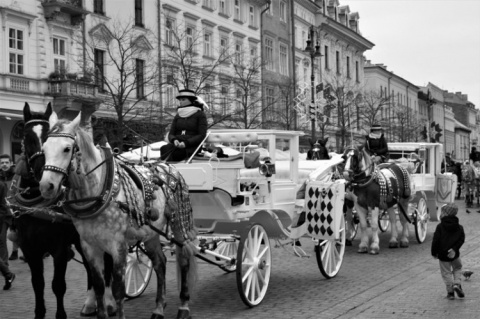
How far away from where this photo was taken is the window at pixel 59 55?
91.7 ft

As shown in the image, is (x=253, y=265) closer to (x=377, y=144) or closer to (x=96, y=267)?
(x=96, y=267)

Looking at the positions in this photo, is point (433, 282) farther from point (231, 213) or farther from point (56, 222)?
point (56, 222)

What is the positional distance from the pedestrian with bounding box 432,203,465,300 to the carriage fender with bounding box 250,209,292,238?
2.00m

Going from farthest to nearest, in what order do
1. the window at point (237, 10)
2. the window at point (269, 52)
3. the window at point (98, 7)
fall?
1. the window at point (269, 52)
2. the window at point (237, 10)
3. the window at point (98, 7)

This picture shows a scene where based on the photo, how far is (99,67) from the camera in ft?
90.6

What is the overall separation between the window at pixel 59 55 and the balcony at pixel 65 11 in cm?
85

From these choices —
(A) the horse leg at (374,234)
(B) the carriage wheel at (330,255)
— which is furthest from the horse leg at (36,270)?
(A) the horse leg at (374,234)

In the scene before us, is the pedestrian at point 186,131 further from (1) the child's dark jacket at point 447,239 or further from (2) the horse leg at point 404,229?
(2) the horse leg at point 404,229

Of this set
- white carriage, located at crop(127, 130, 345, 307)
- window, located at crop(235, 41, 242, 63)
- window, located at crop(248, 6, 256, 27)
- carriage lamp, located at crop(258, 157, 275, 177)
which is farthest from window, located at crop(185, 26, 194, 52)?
carriage lamp, located at crop(258, 157, 275, 177)

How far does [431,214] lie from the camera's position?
1617cm

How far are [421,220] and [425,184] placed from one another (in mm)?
958

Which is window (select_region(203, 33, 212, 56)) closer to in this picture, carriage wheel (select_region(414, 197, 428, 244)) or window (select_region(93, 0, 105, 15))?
window (select_region(93, 0, 105, 15))

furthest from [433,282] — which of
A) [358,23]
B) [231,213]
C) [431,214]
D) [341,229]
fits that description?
[358,23]

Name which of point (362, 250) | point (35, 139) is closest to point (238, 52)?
point (362, 250)
